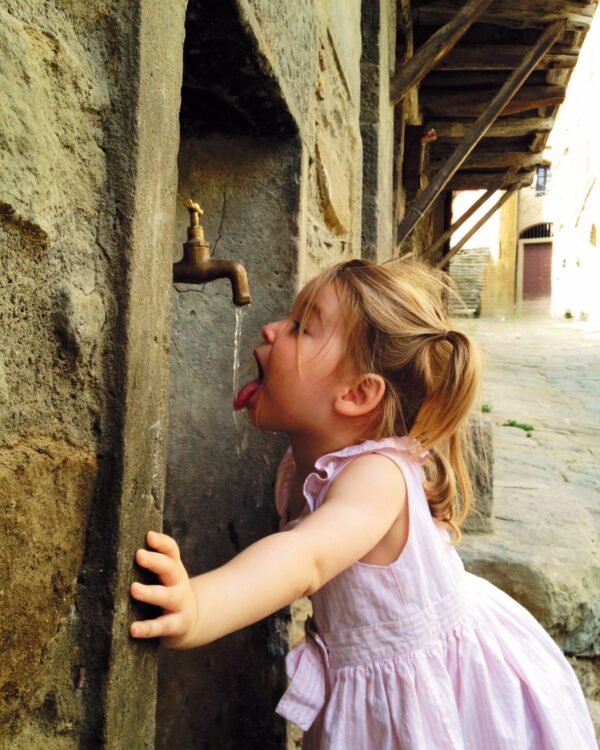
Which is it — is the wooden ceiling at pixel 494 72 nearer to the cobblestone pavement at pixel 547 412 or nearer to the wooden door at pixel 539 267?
the cobblestone pavement at pixel 547 412

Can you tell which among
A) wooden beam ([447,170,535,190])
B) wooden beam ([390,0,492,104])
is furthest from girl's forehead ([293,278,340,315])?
wooden beam ([447,170,535,190])

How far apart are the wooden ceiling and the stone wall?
11.4ft

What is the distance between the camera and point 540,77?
6254 millimetres

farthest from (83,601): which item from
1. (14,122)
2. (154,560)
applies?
(14,122)

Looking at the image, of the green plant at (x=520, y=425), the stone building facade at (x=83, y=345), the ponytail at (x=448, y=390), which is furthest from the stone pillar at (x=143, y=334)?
the green plant at (x=520, y=425)

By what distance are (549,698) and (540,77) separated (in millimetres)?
5941

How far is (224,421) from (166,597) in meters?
1.02

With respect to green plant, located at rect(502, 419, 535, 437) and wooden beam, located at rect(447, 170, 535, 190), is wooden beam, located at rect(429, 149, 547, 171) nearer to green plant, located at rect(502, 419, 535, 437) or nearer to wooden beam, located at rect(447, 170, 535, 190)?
wooden beam, located at rect(447, 170, 535, 190)

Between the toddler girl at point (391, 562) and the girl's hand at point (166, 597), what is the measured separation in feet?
1.19

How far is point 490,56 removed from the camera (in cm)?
543

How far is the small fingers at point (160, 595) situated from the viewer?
84cm

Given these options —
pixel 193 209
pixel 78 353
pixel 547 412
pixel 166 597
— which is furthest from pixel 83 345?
pixel 547 412

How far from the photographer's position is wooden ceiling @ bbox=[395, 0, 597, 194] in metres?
4.85

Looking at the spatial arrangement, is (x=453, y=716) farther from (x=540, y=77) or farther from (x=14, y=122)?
(x=540, y=77)
